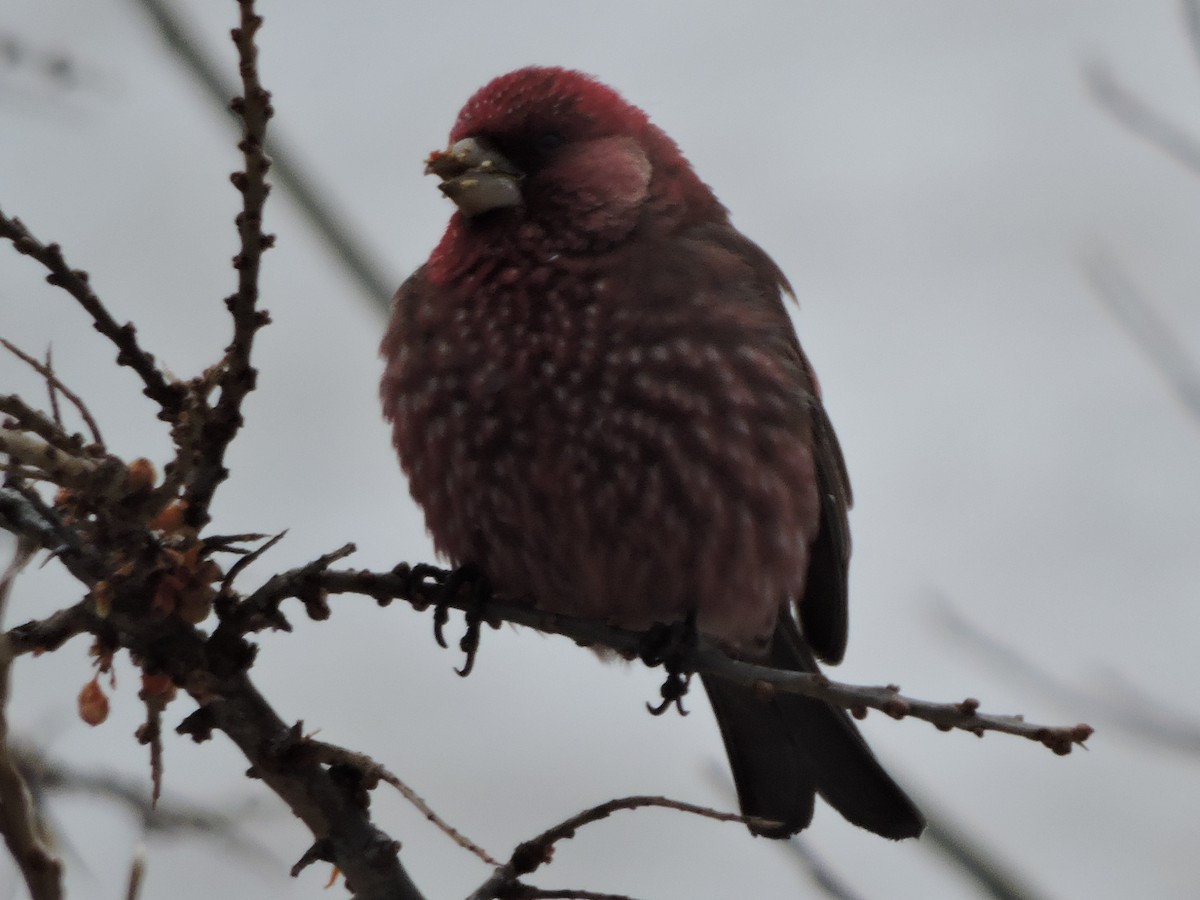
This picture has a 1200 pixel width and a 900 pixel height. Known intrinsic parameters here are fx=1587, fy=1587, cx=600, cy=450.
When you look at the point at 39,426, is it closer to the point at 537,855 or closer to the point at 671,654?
the point at 537,855

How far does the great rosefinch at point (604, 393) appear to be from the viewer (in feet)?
13.2

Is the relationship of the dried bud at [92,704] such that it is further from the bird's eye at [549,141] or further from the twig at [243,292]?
the bird's eye at [549,141]

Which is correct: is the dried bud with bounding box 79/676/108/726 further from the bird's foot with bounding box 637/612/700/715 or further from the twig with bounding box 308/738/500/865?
the bird's foot with bounding box 637/612/700/715

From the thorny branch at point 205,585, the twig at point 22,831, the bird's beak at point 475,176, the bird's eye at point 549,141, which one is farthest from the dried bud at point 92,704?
the bird's eye at point 549,141

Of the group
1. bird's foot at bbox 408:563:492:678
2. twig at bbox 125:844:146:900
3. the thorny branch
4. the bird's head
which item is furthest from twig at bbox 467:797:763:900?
the bird's head

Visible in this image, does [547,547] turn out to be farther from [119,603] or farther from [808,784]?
[119,603]

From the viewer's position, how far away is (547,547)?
409 centimetres

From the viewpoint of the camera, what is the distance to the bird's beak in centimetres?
424

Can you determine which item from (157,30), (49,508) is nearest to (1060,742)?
(49,508)

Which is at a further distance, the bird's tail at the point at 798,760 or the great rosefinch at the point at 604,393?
the bird's tail at the point at 798,760

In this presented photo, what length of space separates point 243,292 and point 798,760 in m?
2.92

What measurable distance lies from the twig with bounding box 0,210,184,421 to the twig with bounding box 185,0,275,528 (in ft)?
0.41

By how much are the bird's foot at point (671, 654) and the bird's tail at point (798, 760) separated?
2.01ft

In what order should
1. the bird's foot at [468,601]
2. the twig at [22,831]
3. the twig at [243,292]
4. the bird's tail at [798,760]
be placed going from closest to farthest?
1. the twig at [22,831]
2. the twig at [243,292]
3. the bird's foot at [468,601]
4. the bird's tail at [798,760]
